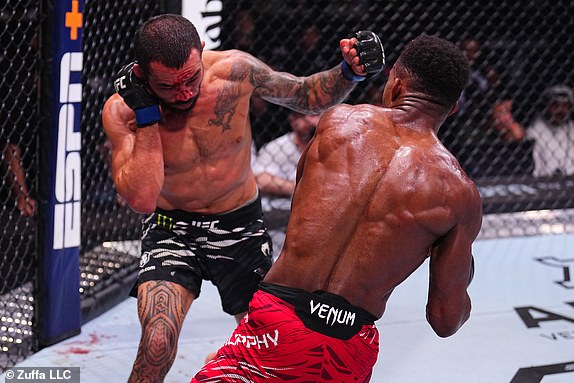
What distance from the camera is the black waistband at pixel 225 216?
2412 mm

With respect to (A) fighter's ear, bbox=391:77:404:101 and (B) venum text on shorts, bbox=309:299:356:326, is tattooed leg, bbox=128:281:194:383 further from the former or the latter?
(A) fighter's ear, bbox=391:77:404:101

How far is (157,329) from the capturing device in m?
2.23

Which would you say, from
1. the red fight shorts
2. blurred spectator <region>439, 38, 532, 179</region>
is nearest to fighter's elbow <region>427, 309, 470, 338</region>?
the red fight shorts

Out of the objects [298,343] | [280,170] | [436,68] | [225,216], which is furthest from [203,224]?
[280,170]

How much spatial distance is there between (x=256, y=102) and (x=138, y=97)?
216cm

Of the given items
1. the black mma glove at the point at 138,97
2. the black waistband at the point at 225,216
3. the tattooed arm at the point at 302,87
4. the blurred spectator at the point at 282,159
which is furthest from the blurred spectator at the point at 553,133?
the black mma glove at the point at 138,97

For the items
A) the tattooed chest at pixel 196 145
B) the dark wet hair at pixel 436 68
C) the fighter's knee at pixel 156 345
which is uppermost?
the dark wet hair at pixel 436 68

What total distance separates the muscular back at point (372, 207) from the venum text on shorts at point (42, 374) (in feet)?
3.75

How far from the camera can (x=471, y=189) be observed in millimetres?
1684

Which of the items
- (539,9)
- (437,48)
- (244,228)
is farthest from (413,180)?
(539,9)

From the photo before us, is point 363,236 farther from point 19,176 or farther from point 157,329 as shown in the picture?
point 19,176

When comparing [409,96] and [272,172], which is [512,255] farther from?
[409,96]

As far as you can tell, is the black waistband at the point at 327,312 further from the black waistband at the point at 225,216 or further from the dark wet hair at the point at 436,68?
the black waistband at the point at 225,216

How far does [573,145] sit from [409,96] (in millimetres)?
3210
